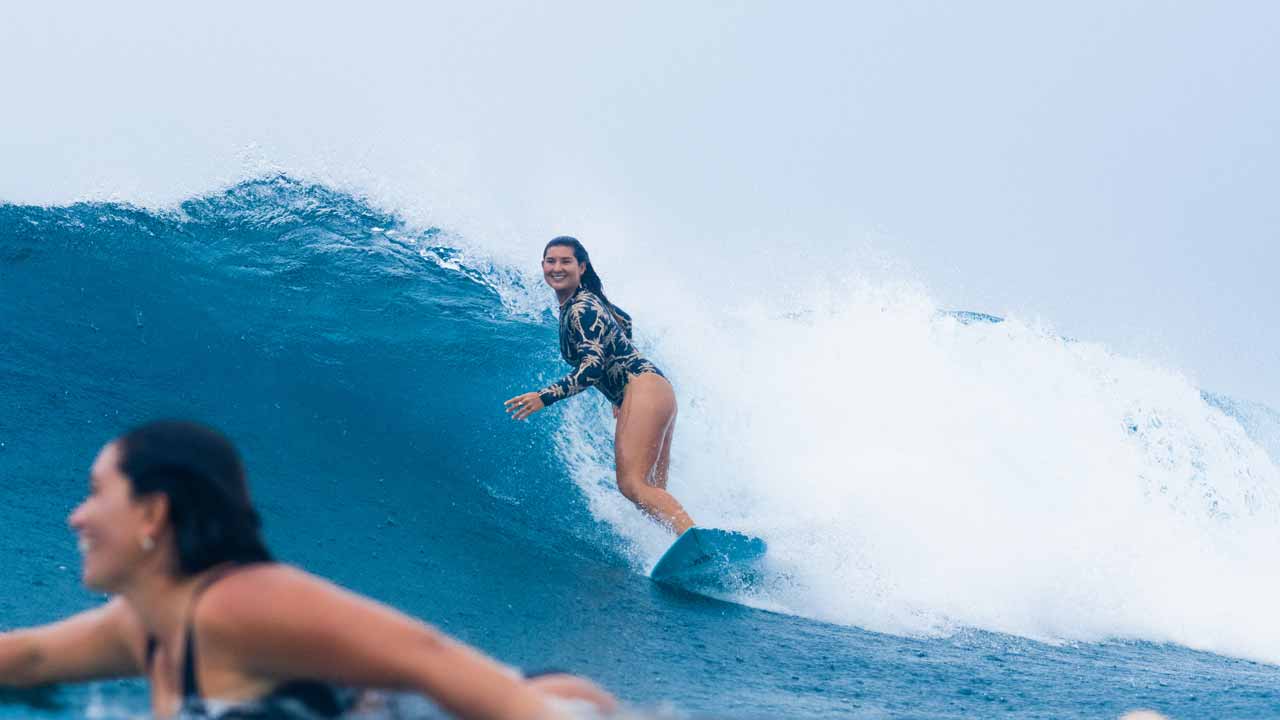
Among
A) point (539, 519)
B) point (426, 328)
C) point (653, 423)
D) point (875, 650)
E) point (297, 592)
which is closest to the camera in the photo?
point (297, 592)

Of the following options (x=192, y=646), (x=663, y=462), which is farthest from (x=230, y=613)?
(x=663, y=462)

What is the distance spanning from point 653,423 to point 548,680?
400 cm

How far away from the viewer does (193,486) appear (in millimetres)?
1628

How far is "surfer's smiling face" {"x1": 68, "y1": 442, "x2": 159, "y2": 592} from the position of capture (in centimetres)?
164

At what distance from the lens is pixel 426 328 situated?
28.9ft

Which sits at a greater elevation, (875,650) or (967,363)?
(967,363)

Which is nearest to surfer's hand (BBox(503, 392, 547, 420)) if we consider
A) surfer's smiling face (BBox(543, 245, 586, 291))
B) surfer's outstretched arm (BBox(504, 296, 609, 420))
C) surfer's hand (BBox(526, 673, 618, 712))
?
surfer's outstretched arm (BBox(504, 296, 609, 420))

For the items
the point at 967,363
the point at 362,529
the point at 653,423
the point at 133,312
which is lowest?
the point at 362,529

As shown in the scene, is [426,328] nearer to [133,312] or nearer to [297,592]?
[133,312]

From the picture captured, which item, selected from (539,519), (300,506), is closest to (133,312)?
(300,506)

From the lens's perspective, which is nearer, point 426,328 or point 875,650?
point 875,650

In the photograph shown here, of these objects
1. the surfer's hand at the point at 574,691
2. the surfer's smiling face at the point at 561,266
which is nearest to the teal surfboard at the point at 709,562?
the surfer's smiling face at the point at 561,266

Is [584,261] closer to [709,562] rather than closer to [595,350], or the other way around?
[595,350]

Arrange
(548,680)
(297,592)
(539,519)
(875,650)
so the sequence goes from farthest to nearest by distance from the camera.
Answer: (539,519)
(875,650)
(548,680)
(297,592)
